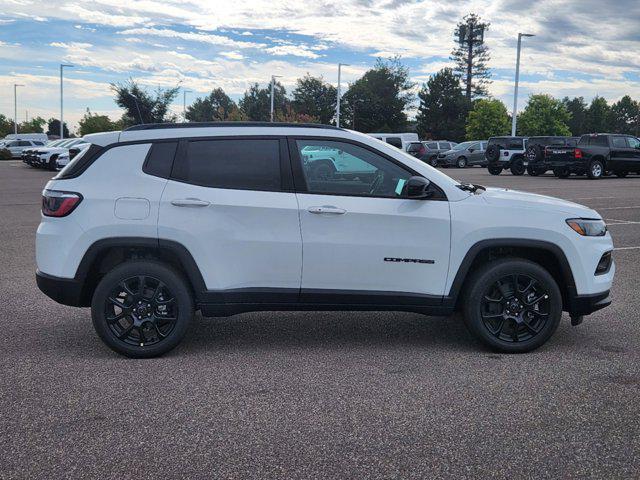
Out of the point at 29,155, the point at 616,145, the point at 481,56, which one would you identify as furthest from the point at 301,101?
the point at 616,145

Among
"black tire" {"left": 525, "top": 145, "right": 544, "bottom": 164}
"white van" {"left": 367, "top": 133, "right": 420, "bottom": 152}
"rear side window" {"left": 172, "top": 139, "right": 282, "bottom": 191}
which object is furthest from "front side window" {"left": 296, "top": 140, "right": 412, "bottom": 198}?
"white van" {"left": 367, "top": 133, "right": 420, "bottom": 152}

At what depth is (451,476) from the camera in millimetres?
3242

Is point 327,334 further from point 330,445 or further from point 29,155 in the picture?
point 29,155

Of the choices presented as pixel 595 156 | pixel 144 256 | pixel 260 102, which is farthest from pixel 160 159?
pixel 260 102

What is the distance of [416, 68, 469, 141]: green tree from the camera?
9444cm

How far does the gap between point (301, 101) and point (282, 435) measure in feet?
324

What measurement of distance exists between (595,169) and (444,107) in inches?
2785

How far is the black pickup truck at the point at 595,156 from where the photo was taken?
2667 centimetres

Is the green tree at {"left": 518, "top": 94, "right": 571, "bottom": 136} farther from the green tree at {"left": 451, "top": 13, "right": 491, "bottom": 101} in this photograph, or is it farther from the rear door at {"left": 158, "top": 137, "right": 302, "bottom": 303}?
the rear door at {"left": 158, "top": 137, "right": 302, "bottom": 303}

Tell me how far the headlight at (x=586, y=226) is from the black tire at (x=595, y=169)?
75.5 ft

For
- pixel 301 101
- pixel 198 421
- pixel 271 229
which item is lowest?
pixel 198 421

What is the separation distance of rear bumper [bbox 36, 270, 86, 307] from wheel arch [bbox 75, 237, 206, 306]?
0.12 feet

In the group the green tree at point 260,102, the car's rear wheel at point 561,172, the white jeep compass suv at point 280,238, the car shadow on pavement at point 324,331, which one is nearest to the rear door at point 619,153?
the car's rear wheel at point 561,172

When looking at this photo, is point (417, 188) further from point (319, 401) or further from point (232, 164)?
point (319, 401)
